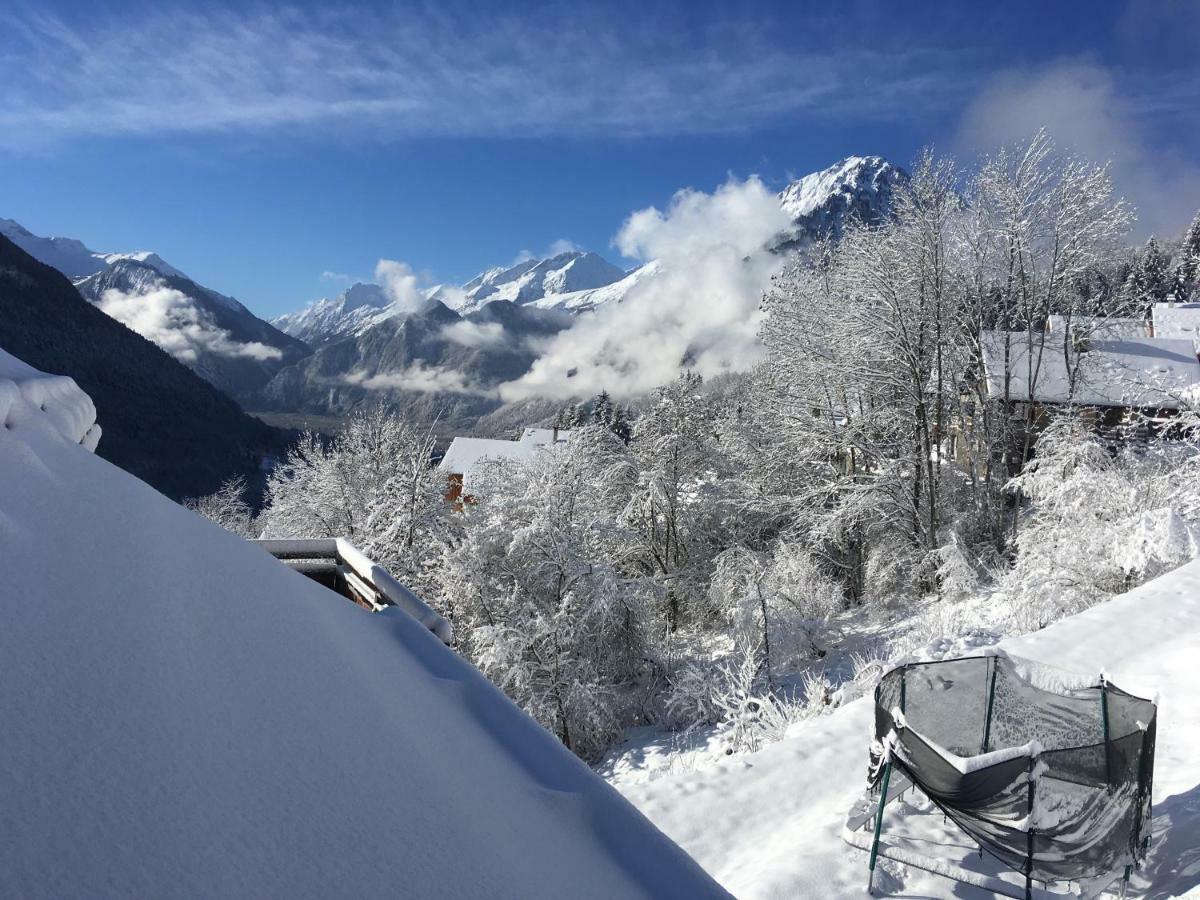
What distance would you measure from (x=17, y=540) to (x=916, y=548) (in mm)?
20283

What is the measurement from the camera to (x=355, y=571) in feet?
19.5

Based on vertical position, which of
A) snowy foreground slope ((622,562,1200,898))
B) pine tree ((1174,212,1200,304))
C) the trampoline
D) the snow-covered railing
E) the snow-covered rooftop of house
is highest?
pine tree ((1174,212,1200,304))

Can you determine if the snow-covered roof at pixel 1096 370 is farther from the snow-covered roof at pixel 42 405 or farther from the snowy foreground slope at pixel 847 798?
the snow-covered roof at pixel 42 405

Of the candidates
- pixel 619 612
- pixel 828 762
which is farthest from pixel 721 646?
pixel 828 762

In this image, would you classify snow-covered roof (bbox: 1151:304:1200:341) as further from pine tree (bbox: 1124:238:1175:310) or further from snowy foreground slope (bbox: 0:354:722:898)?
snowy foreground slope (bbox: 0:354:722:898)

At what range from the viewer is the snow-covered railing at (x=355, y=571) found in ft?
13.5

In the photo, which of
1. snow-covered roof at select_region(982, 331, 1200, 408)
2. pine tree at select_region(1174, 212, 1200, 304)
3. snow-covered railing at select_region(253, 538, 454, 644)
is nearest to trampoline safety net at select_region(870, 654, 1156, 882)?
snow-covered railing at select_region(253, 538, 454, 644)

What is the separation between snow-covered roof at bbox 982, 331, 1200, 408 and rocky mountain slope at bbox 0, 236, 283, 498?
8393cm

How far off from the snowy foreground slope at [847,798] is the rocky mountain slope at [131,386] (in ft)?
286

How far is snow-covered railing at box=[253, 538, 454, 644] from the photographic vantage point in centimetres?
412

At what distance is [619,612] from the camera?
16594 millimetres

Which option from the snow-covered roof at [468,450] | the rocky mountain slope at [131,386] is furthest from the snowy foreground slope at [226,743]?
the rocky mountain slope at [131,386]

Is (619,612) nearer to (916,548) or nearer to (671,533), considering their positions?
(671,533)

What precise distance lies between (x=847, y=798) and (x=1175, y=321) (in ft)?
127
